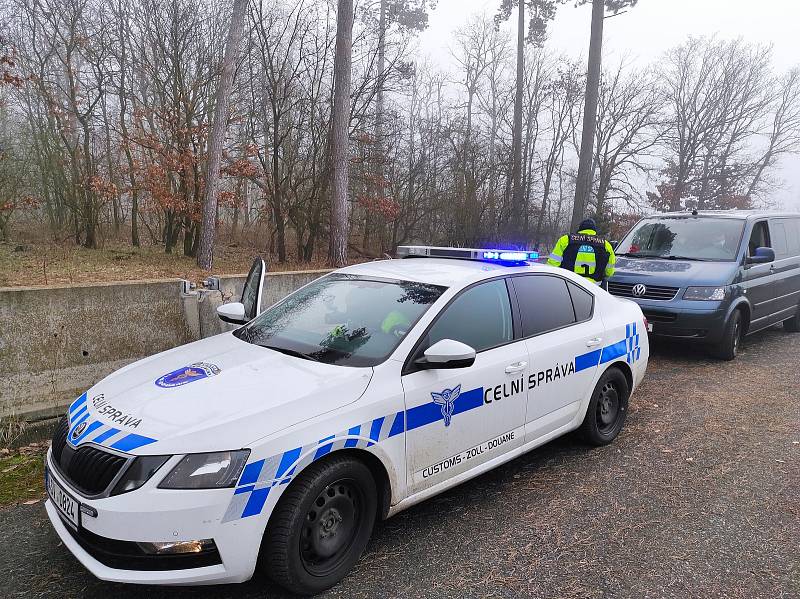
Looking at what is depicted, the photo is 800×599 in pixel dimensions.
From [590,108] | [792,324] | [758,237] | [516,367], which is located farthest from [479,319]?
[590,108]

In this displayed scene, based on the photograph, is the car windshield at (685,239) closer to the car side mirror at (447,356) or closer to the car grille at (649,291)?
the car grille at (649,291)

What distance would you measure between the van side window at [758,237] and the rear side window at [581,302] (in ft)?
15.0

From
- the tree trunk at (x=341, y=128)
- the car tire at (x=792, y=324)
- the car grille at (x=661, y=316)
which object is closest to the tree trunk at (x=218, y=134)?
the tree trunk at (x=341, y=128)

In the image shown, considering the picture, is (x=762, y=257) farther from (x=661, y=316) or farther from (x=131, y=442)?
(x=131, y=442)

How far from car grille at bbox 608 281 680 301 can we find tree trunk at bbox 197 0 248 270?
10.0 m

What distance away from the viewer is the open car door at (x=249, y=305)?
14.0ft

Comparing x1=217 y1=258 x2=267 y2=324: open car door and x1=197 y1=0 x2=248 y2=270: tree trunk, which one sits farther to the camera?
x1=197 y1=0 x2=248 y2=270: tree trunk

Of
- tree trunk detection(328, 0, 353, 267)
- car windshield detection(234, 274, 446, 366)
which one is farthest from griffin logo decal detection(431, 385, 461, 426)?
tree trunk detection(328, 0, 353, 267)

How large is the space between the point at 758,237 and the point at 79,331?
859 centimetres

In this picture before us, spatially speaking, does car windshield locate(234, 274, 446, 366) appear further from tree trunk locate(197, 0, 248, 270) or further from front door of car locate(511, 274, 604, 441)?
tree trunk locate(197, 0, 248, 270)

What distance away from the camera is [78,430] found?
267 centimetres

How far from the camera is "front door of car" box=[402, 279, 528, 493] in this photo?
9.93ft

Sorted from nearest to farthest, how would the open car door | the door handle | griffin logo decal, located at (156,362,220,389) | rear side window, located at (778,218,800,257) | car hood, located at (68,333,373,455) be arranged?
car hood, located at (68,333,373,455) < griffin logo decal, located at (156,362,220,389) < the door handle < the open car door < rear side window, located at (778,218,800,257)

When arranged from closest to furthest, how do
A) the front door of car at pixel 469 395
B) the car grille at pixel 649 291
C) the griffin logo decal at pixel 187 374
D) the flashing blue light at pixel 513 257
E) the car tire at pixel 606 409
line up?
the griffin logo decal at pixel 187 374 < the front door of car at pixel 469 395 < the flashing blue light at pixel 513 257 < the car tire at pixel 606 409 < the car grille at pixel 649 291
